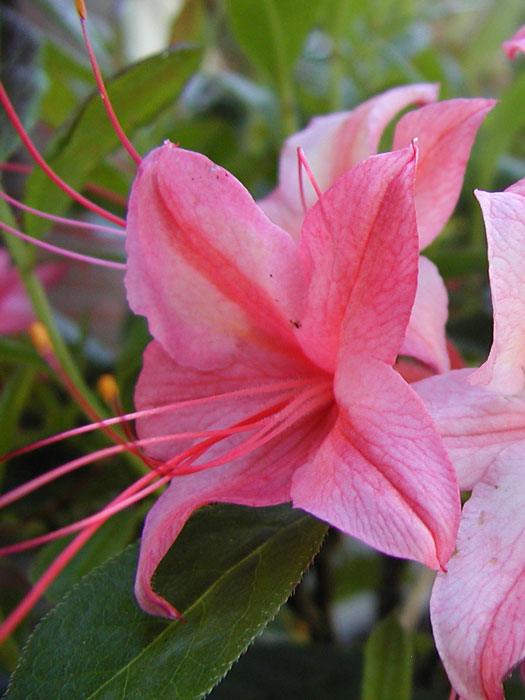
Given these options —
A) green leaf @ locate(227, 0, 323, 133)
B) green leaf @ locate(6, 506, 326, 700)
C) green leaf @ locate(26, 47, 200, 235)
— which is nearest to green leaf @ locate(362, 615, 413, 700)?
green leaf @ locate(6, 506, 326, 700)

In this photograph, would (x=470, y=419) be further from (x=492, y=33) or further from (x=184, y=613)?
(x=492, y=33)

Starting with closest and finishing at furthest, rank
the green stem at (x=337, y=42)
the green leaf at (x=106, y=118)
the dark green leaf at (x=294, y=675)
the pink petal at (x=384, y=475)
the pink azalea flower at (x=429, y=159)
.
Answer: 1. the pink petal at (x=384, y=475)
2. the pink azalea flower at (x=429, y=159)
3. the green leaf at (x=106, y=118)
4. the dark green leaf at (x=294, y=675)
5. the green stem at (x=337, y=42)

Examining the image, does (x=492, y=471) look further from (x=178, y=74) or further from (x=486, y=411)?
(x=178, y=74)

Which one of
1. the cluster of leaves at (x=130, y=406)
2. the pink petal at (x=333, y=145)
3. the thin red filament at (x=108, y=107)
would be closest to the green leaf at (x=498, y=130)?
the cluster of leaves at (x=130, y=406)

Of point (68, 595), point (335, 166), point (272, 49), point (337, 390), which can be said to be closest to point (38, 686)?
point (68, 595)

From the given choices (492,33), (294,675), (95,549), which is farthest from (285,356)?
(492,33)

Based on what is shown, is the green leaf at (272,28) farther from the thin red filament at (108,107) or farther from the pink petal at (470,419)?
the pink petal at (470,419)

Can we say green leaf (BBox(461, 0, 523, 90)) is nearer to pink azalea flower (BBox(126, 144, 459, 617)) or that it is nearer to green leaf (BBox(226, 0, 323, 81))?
green leaf (BBox(226, 0, 323, 81))
